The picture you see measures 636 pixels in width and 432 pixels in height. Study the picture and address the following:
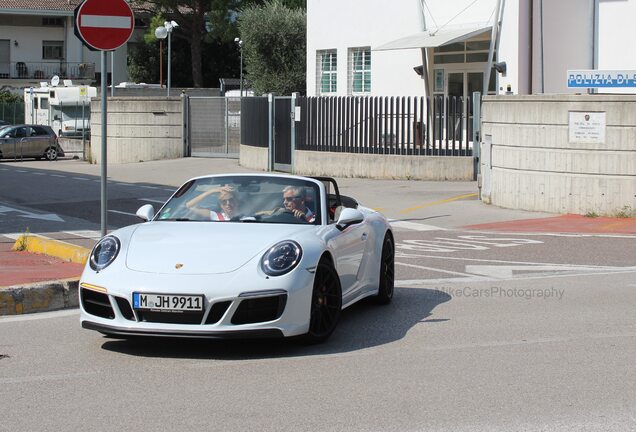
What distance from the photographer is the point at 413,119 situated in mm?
26969

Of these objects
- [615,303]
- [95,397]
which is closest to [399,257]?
[615,303]

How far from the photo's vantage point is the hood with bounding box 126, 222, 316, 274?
7660 millimetres

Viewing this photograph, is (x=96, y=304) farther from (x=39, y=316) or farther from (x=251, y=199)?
(x=39, y=316)

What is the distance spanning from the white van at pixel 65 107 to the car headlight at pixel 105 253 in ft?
131

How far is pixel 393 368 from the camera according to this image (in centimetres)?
738

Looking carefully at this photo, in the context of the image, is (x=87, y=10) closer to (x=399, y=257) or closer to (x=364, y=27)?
(x=399, y=257)

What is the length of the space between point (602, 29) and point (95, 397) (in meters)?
26.4

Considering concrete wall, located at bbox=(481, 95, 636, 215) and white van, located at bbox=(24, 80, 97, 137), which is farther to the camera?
white van, located at bbox=(24, 80, 97, 137)

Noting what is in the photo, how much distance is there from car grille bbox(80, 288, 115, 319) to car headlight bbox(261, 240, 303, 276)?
3.73ft

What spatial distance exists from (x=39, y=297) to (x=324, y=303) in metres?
3.01

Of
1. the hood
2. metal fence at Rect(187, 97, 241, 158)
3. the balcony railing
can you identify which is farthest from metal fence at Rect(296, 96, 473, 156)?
the balcony railing

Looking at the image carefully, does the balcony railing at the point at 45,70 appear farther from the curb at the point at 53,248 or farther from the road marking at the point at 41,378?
the road marking at the point at 41,378

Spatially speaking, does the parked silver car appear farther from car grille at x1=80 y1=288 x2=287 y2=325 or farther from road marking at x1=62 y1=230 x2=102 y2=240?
car grille at x1=80 y1=288 x2=287 y2=325

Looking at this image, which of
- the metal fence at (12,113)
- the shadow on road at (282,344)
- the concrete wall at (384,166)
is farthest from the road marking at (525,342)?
the metal fence at (12,113)
